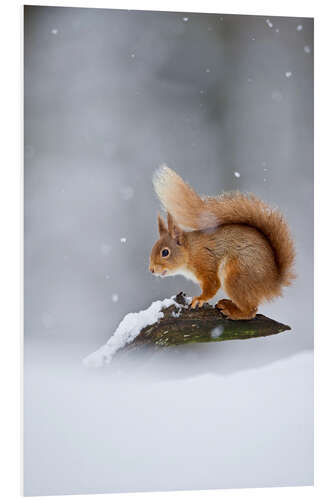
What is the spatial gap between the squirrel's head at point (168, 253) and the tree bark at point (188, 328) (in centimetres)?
11

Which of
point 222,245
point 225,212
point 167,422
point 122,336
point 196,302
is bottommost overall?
point 167,422

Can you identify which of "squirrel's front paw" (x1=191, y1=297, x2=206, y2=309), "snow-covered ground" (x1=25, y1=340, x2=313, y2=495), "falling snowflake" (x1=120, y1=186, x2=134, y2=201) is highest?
"falling snowflake" (x1=120, y1=186, x2=134, y2=201)

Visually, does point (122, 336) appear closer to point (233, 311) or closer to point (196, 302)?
point (196, 302)

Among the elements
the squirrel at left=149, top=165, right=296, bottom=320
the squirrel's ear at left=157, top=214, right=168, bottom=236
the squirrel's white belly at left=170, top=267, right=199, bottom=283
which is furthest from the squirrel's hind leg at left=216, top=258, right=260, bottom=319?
the squirrel's ear at left=157, top=214, right=168, bottom=236

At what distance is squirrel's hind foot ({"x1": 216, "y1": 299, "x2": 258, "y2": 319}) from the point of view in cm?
268

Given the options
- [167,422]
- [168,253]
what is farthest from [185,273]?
[167,422]

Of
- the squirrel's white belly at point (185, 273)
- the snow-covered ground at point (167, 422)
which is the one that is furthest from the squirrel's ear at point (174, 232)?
the snow-covered ground at point (167, 422)

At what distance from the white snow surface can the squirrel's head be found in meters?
0.14

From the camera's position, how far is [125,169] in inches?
105

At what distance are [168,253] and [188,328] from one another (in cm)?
30

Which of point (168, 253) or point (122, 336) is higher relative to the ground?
point (168, 253)

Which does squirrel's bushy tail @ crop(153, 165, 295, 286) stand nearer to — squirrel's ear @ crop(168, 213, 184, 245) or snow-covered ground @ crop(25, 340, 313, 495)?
squirrel's ear @ crop(168, 213, 184, 245)

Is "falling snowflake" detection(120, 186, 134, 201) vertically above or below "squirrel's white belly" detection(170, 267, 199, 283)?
above

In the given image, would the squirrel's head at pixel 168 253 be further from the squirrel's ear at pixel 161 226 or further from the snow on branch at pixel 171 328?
the snow on branch at pixel 171 328
